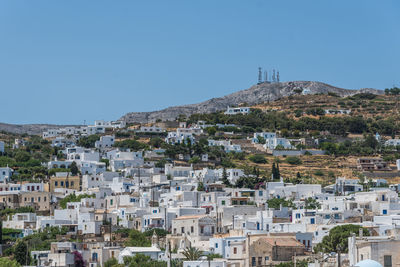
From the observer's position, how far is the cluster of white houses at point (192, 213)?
2069 inches

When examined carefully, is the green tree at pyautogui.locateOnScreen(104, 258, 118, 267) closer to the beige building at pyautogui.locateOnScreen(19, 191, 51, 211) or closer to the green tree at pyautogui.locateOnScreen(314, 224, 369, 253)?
the green tree at pyautogui.locateOnScreen(314, 224, 369, 253)

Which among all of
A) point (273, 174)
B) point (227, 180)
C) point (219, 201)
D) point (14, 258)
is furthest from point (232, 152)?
point (14, 258)

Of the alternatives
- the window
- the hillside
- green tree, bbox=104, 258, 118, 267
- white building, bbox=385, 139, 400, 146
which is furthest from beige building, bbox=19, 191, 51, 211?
the hillside

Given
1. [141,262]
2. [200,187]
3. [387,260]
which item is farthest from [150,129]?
[387,260]

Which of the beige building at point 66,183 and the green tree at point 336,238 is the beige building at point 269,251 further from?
the beige building at point 66,183

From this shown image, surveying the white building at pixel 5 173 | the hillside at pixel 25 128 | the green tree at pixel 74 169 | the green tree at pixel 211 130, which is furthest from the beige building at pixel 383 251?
the hillside at pixel 25 128

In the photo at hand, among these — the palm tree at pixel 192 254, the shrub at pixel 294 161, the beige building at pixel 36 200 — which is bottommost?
the palm tree at pixel 192 254

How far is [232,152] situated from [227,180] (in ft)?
79.9

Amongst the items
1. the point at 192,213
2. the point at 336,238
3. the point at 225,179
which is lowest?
the point at 336,238

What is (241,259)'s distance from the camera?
52625mm

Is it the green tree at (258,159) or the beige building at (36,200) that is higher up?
the green tree at (258,159)

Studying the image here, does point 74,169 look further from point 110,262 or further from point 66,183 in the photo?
point 110,262

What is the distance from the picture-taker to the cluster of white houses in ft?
172

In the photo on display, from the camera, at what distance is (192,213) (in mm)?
69562
